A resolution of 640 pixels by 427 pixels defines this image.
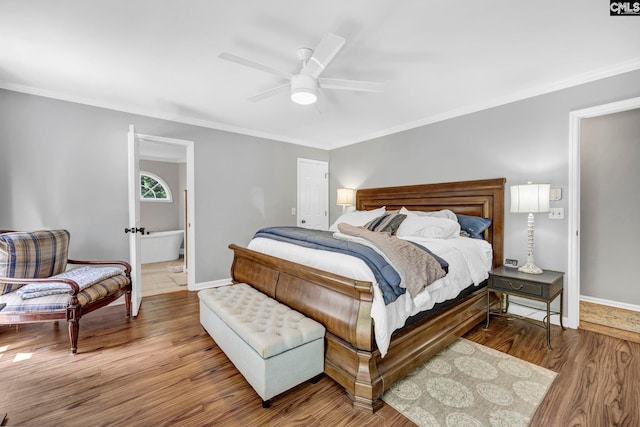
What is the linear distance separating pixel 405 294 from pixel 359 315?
1.26ft

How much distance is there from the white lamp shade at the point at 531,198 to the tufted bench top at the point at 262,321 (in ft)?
7.58

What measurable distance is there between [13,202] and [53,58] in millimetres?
1635

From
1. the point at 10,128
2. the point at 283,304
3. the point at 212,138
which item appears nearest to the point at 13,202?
the point at 10,128

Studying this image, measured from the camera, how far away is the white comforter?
1638 millimetres

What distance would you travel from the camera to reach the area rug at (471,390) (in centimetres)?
157

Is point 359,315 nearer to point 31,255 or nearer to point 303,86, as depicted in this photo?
point 303,86

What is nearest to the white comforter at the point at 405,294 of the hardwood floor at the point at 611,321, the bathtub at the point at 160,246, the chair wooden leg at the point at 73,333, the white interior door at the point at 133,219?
the hardwood floor at the point at 611,321

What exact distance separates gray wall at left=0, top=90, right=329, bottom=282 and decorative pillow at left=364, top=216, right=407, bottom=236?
2.16 m

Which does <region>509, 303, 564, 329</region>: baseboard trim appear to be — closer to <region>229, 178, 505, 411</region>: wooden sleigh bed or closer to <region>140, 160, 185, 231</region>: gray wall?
<region>229, 178, 505, 411</region>: wooden sleigh bed

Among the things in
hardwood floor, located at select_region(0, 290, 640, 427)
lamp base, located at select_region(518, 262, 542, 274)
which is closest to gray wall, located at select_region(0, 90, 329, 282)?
hardwood floor, located at select_region(0, 290, 640, 427)

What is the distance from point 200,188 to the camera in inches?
157

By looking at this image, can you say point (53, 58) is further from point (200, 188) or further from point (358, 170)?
point (358, 170)

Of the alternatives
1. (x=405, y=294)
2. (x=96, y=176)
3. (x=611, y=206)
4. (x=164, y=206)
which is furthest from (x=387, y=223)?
(x=164, y=206)

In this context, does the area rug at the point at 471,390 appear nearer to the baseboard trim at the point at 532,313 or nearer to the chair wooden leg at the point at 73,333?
the baseboard trim at the point at 532,313
